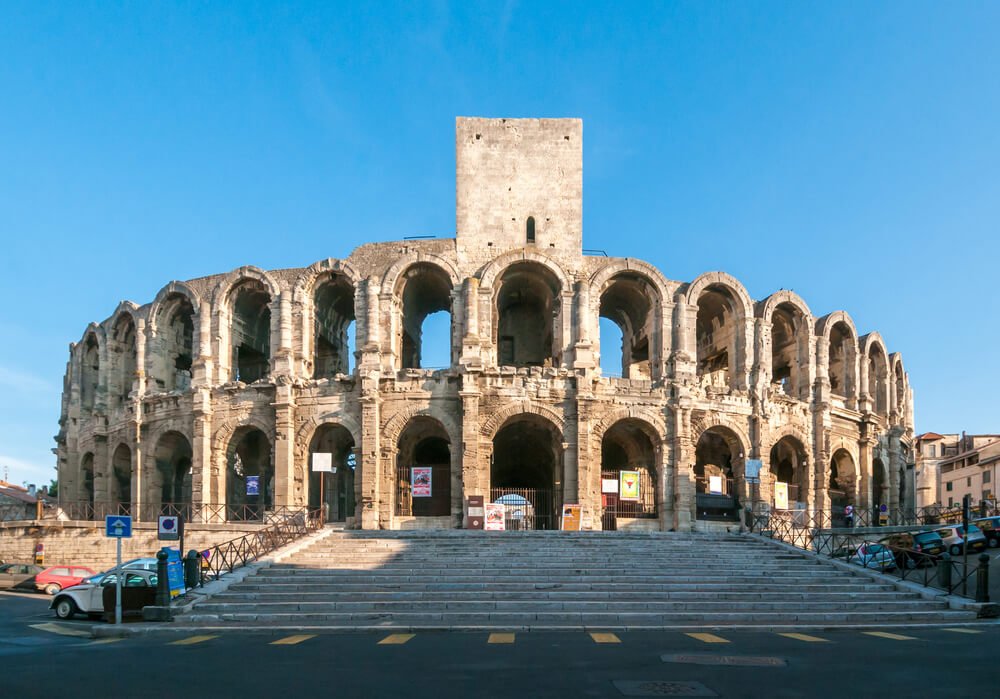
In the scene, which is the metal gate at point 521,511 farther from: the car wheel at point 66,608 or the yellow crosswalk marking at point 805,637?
the yellow crosswalk marking at point 805,637

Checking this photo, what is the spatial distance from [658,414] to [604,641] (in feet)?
67.0

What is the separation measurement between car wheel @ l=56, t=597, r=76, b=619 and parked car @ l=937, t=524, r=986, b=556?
2948 centimetres

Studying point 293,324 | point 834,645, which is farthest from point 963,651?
point 293,324

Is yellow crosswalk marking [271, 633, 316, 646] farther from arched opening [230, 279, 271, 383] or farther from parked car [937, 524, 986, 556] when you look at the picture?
parked car [937, 524, 986, 556]

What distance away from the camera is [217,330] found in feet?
119

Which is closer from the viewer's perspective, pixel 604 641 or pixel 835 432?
pixel 604 641

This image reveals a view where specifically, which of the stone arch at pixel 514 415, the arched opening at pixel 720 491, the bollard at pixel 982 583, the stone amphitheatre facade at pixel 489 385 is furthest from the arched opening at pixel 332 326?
the bollard at pixel 982 583

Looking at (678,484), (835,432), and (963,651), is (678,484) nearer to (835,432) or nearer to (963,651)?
(835,432)

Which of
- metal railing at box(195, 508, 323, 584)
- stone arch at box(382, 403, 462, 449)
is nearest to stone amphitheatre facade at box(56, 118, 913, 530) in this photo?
stone arch at box(382, 403, 462, 449)

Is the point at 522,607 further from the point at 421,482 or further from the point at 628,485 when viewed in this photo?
the point at 628,485

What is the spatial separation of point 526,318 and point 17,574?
78.0 feet

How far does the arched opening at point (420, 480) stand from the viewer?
33.4 metres

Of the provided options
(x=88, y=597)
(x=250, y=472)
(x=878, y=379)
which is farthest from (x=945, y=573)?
(x=250, y=472)

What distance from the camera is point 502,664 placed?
1166cm
